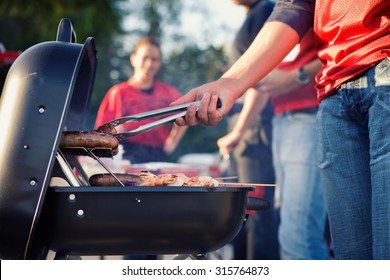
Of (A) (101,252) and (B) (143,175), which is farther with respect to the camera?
(B) (143,175)

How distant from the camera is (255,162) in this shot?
462 cm

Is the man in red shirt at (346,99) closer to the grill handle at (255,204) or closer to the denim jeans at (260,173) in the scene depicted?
the grill handle at (255,204)

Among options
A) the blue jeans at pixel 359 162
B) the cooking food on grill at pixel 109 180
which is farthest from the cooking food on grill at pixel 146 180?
the blue jeans at pixel 359 162

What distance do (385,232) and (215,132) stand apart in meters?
16.6

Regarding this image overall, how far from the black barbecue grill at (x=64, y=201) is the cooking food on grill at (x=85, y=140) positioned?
7cm

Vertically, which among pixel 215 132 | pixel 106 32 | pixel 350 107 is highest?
pixel 106 32

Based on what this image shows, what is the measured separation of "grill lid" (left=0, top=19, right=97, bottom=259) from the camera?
1.61 meters

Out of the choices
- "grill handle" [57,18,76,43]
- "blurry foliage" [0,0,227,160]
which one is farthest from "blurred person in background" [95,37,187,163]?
"blurry foliage" [0,0,227,160]

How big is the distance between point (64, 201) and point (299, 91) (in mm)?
2201

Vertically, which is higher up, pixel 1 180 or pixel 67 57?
pixel 67 57

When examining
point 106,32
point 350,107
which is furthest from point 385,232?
point 106,32

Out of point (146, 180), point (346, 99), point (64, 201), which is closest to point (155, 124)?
point (146, 180)

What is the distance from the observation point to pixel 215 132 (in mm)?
18125
